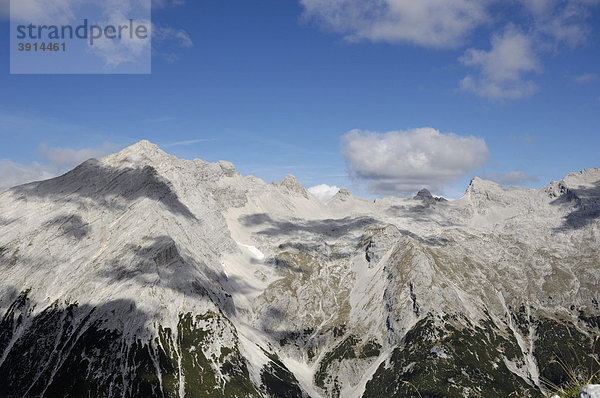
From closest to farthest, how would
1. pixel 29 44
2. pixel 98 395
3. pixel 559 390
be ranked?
pixel 559 390, pixel 29 44, pixel 98 395

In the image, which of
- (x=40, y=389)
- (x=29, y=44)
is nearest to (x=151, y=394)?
(x=40, y=389)

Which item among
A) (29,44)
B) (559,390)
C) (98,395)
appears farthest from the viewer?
(98,395)

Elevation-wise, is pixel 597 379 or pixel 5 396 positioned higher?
pixel 597 379

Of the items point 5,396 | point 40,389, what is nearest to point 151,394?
point 40,389

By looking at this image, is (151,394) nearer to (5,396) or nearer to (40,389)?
(40,389)

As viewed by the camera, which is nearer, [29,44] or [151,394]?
[29,44]

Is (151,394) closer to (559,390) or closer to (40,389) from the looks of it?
(40,389)

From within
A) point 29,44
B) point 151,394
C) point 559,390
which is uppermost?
point 29,44

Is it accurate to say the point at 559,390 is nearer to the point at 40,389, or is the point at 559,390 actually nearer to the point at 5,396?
the point at 40,389

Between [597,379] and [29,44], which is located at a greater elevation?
[29,44]

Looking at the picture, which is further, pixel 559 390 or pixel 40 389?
pixel 40 389

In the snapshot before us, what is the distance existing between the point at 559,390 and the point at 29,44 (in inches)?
4971

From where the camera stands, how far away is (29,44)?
323 ft

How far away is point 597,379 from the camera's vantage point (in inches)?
843
